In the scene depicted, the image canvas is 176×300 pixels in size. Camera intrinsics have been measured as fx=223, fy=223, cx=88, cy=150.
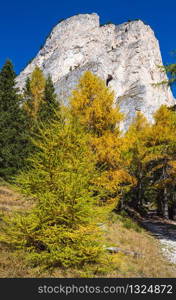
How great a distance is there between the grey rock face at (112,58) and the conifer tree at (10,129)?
50279 millimetres

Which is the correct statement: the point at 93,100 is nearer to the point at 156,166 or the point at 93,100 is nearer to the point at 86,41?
the point at 156,166

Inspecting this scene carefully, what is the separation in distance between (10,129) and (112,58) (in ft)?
280

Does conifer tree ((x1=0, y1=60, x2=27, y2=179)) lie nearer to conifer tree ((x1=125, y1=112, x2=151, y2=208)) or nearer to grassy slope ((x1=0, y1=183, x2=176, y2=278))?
conifer tree ((x1=125, y1=112, x2=151, y2=208))

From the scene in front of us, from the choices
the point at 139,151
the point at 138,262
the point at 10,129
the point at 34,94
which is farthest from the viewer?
the point at 34,94

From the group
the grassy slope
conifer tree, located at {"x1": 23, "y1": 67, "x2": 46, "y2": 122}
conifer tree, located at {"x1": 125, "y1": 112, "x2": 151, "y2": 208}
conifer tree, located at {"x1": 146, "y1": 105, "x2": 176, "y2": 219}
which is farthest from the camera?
conifer tree, located at {"x1": 23, "y1": 67, "x2": 46, "y2": 122}

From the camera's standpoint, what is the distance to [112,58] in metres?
96.2

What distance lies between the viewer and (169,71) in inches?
404

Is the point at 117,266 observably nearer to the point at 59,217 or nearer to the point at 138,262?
the point at 138,262

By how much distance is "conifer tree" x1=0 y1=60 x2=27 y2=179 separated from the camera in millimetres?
19656

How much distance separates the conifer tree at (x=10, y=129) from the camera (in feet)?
64.5

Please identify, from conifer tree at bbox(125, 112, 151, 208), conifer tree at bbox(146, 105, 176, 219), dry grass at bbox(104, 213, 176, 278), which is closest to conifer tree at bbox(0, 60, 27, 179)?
conifer tree at bbox(125, 112, 151, 208)

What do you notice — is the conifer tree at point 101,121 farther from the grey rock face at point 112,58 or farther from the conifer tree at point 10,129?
the grey rock face at point 112,58

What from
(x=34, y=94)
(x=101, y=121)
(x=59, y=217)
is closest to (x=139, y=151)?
(x=101, y=121)

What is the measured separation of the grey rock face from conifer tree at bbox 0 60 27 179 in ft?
165
